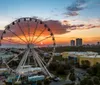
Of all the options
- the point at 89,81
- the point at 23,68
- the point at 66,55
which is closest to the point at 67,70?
the point at 23,68

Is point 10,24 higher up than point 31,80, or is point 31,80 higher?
point 10,24

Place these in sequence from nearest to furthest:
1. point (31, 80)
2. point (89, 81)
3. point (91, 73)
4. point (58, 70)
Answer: point (89, 81)
point (31, 80)
point (91, 73)
point (58, 70)

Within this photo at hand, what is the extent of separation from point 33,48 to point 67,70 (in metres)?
7.20

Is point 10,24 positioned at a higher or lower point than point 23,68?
higher

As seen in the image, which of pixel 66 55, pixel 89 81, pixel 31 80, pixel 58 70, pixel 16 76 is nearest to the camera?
pixel 89 81

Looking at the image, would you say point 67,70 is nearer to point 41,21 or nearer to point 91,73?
point 91,73

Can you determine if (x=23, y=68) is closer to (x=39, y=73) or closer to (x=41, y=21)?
(x=39, y=73)

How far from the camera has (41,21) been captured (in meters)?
28.8

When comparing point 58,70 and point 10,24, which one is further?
point 58,70

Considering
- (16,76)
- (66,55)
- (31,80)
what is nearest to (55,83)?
(31,80)

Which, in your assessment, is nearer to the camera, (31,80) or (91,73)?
(31,80)

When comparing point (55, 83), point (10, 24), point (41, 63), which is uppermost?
point (10, 24)

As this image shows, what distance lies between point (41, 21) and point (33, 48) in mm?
3279

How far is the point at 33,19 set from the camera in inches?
1117
